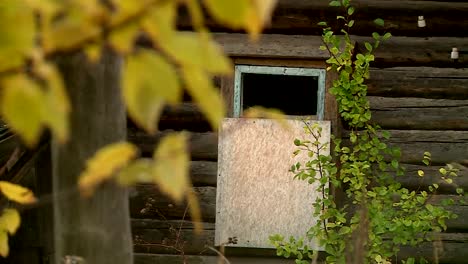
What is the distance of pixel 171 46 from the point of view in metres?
0.89

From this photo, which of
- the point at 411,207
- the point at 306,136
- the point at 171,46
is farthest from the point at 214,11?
the point at 306,136

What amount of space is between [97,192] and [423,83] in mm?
4758

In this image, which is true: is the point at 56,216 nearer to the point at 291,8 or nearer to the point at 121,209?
the point at 121,209

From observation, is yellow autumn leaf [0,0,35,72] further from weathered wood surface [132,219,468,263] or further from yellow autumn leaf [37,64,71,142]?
weathered wood surface [132,219,468,263]

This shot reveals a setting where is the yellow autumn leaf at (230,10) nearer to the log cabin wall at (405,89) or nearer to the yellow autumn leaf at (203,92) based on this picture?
the yellow autumn leaf at (203,92)

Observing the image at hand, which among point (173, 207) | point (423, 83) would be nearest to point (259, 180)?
point (173, 207)

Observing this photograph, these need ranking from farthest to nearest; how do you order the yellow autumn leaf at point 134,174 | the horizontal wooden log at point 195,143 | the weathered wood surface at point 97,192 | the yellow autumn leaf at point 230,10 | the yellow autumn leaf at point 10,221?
the horizontal wooden log at point 195,143, the weathered wood surface at point 97,192, the yellow autumn leaf at point 10,221, the yellow autumn leaf at point 134,174, the yellow autumn leaf at point 230,10

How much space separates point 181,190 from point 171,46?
147 millimetres

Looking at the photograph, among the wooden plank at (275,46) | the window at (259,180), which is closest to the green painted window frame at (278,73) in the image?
the window at (259,180)

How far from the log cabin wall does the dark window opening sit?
0.74 feet

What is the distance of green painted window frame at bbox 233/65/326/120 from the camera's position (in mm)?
6891

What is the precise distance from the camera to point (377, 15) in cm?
692

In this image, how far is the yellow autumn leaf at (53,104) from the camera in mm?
866

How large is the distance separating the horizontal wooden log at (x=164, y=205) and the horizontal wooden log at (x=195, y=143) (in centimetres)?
27
